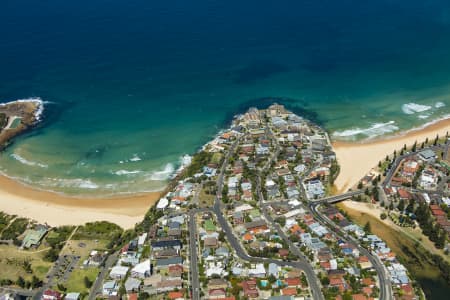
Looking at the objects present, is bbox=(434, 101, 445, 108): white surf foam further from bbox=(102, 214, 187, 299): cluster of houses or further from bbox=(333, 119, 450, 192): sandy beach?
bbox=(102, 214, 187, 299): cluster of houses

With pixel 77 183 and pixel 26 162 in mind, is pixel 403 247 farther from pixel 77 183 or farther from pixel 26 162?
pixel 26 162

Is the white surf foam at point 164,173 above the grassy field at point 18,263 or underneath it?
above

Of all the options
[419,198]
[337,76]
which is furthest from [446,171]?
[337,76]

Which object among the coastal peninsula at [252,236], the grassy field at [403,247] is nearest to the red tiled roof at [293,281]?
the coastal peninsula at [252,236]

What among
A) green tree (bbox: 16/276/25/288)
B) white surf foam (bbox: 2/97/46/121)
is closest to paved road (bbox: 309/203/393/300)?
green tree (bbox: 16/276/25/288)

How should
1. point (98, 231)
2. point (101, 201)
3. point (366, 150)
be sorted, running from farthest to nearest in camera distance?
1. point (366, 150)
2. point (101, 201)
3. point (98, 231)

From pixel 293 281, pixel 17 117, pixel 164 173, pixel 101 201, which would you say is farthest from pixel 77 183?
pixel 293 281

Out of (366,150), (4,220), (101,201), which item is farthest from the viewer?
(366,150)

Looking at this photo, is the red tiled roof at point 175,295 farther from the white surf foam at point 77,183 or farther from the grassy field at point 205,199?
the white surf foam at point 77,183
